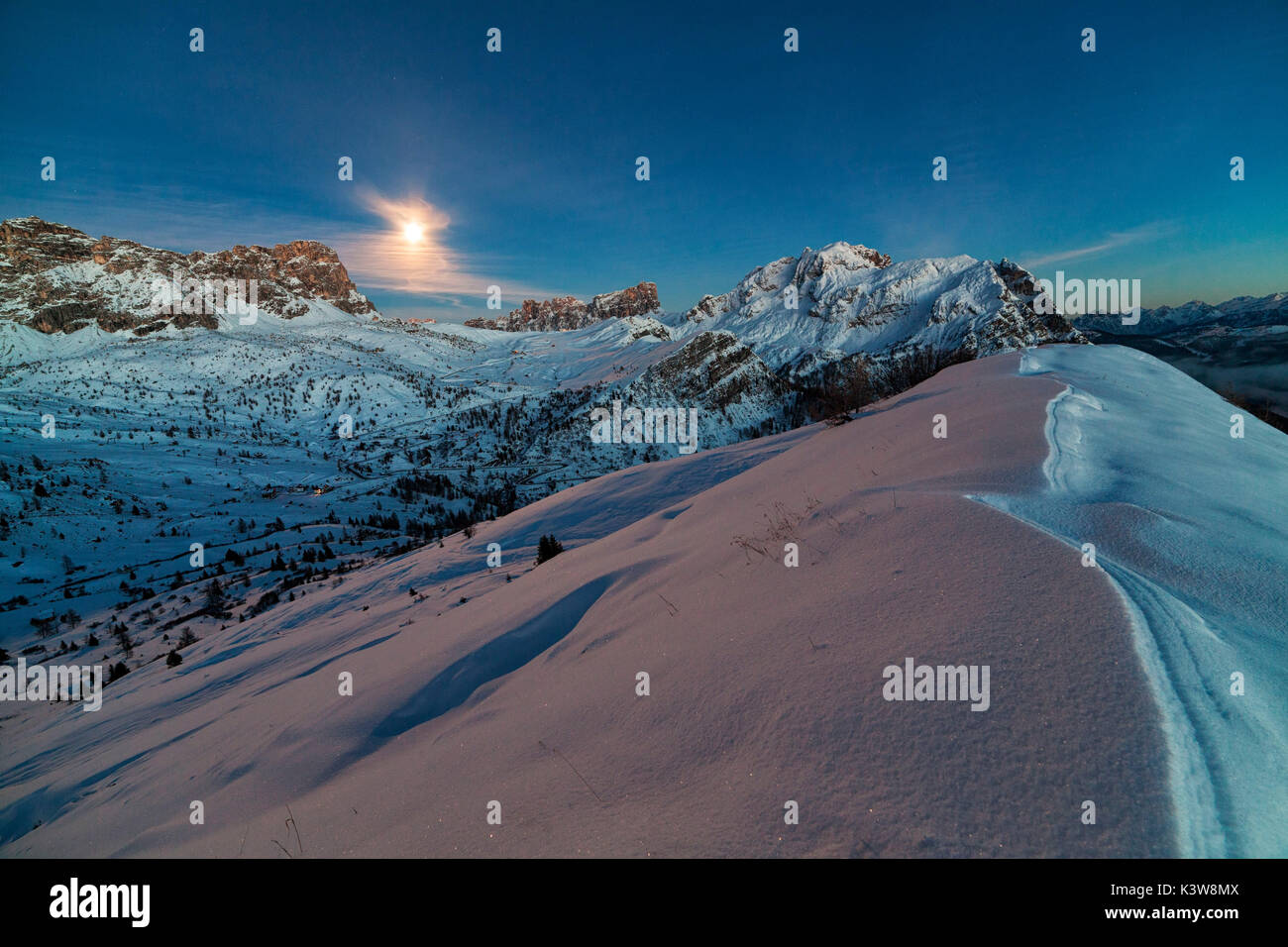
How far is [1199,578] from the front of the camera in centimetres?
279

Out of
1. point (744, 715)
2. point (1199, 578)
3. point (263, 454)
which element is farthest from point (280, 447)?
point (1199, 578)

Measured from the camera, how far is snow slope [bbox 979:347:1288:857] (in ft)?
5.47

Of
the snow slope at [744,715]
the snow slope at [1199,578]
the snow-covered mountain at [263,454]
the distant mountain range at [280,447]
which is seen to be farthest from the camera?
the distant mountain range at [280,447]

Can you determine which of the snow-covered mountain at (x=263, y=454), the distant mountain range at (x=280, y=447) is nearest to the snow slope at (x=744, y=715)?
the snow-covered mountain at (x=263, y=454)

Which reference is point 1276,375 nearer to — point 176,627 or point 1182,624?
point 1182,624

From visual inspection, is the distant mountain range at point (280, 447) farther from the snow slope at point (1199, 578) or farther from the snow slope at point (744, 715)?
the snow slope at point (744, 715)

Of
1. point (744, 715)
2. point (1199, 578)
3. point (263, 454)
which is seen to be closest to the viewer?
point (744, 715)

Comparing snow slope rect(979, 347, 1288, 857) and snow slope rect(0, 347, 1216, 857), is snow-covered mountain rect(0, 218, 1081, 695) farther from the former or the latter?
snow slope rect(0, 347, 1216, 857)

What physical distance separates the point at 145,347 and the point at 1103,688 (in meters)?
291

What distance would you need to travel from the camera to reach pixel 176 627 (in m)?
22.6

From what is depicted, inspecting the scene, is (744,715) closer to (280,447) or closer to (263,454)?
(263,454)

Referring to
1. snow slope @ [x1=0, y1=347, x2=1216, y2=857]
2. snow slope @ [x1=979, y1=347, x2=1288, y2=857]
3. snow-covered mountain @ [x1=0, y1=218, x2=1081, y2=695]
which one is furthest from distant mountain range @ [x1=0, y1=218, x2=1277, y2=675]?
snow slope @ [x1=0, y1=347, x2=1216, y2=857]

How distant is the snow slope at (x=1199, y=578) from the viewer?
5.47 ft

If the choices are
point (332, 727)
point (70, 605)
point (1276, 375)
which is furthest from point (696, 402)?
point (332, 727)
